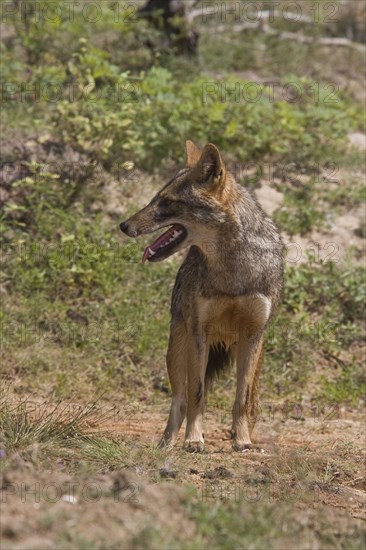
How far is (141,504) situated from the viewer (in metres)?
4.67

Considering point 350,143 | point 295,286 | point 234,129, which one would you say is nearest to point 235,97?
point 234,129

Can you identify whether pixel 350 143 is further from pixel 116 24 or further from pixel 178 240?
pixel 178 240

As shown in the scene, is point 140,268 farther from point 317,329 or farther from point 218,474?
point 218,474

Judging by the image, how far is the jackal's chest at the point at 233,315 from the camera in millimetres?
7324

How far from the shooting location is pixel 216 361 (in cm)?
809

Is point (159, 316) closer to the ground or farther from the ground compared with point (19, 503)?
closer to the ground

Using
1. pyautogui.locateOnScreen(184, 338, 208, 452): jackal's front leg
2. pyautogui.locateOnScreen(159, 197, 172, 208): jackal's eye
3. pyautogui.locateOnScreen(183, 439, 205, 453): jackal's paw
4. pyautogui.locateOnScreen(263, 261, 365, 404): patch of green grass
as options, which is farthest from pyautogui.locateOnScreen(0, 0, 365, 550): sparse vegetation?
pyautogui.locateOnScreen(159, 197, 172, 208): jackal's eye

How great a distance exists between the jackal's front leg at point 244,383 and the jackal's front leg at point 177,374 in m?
0.41

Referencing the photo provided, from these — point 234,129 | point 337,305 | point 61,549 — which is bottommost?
point 337,305

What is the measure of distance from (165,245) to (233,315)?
724mm

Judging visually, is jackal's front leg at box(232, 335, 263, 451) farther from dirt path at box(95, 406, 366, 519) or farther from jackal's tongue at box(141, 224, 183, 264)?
jackal's tongue at box(141, 224, 183, 264)

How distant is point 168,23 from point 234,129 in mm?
3032

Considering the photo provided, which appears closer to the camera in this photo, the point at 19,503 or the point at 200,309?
the point at 19,503

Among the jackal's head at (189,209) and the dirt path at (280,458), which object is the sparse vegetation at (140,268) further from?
the jackal's head at (189,209)
